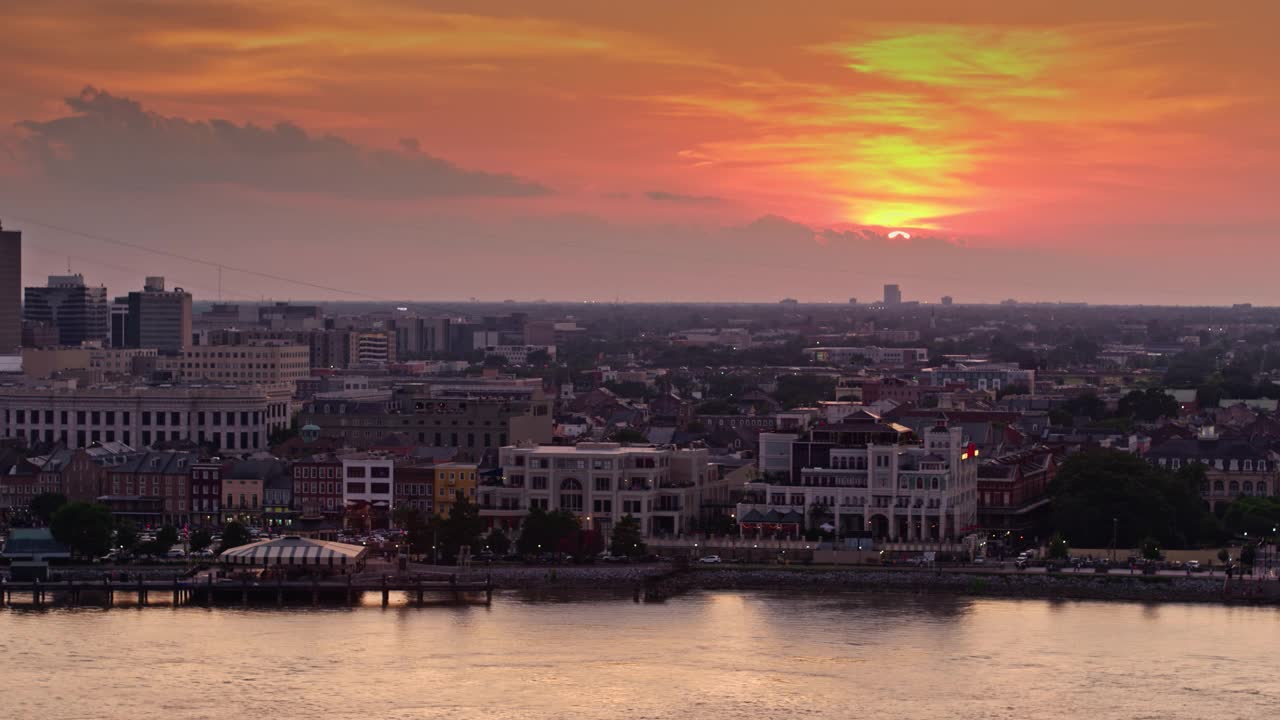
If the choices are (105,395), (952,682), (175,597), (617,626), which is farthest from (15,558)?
(105,395)

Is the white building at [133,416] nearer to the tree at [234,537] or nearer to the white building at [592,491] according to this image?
the tree at [234,537]

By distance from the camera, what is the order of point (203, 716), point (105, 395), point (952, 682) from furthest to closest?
point (105, 395) → point (952, 682) → point (203, 716)

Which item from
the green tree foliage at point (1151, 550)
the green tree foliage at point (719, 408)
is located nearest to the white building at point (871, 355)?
the green tree foliage at point (719, 408)

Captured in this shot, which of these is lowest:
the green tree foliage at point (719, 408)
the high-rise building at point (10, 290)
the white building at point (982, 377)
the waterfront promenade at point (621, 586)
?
the waterfront promenade at point (621, 586)

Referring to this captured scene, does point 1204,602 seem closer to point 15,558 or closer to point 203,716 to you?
point 203,716

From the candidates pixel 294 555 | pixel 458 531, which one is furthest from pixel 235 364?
pixel 294 555

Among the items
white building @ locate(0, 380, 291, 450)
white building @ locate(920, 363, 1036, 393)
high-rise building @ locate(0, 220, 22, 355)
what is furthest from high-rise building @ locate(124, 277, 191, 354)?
white building @ locate(0, 380, 291, 450)

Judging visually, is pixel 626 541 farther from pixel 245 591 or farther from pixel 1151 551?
pixel 1151 551
